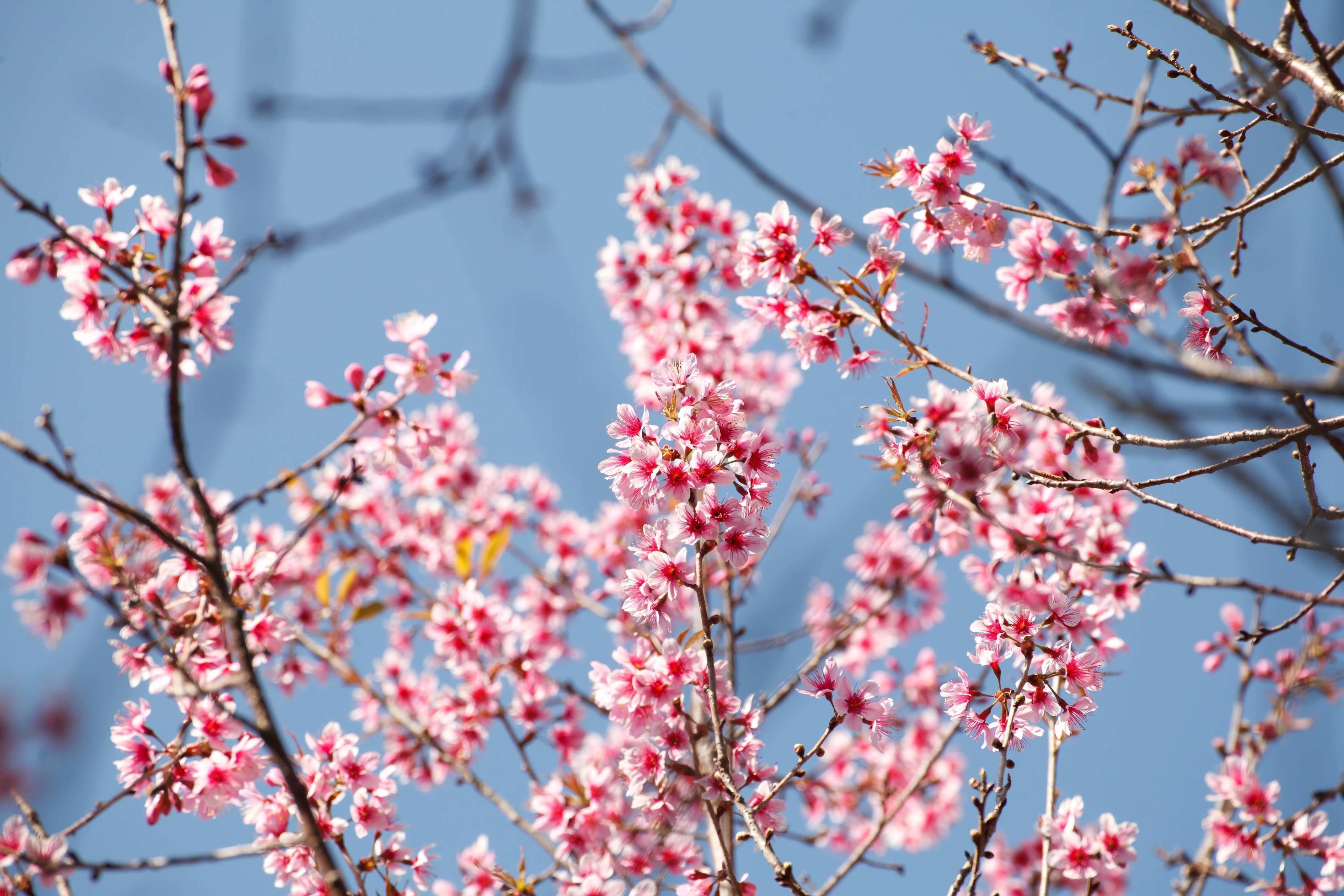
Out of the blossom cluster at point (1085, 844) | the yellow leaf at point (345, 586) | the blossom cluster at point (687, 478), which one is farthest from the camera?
the yellow leaf at point (345, 586)

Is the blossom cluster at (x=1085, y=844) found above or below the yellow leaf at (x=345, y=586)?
below

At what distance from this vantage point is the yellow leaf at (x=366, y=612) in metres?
5.14

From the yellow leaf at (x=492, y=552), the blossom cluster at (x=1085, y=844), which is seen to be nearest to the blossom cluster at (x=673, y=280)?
the yellow leaf at (x=492, y=552)

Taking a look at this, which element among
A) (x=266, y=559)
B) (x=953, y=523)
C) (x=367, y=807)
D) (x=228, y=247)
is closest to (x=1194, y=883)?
(x=953, y=523)

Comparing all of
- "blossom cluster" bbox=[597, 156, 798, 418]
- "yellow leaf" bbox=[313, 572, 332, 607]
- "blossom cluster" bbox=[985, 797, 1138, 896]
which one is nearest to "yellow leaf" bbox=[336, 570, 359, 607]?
"yellow leaf" bbox=[313, 572, 332, 607]

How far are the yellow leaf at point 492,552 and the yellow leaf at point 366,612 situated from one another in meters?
0.61

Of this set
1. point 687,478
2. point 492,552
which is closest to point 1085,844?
point 687,478

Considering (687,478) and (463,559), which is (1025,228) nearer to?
(687,478)

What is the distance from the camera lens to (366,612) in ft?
16.9

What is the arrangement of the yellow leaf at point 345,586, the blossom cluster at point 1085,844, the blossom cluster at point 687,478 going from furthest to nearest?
the yellow leaf at point 345,586, the blossom cluster at point 1085,844, the blossom cluster at point 687,478

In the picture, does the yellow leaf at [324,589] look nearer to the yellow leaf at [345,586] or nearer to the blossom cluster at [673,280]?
the yellow leaf at [345,586]

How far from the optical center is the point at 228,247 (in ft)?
10.6

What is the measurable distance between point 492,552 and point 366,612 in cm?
79

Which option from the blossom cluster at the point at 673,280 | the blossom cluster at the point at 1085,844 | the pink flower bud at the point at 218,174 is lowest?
the blossom cluster at the point at 1085,844
